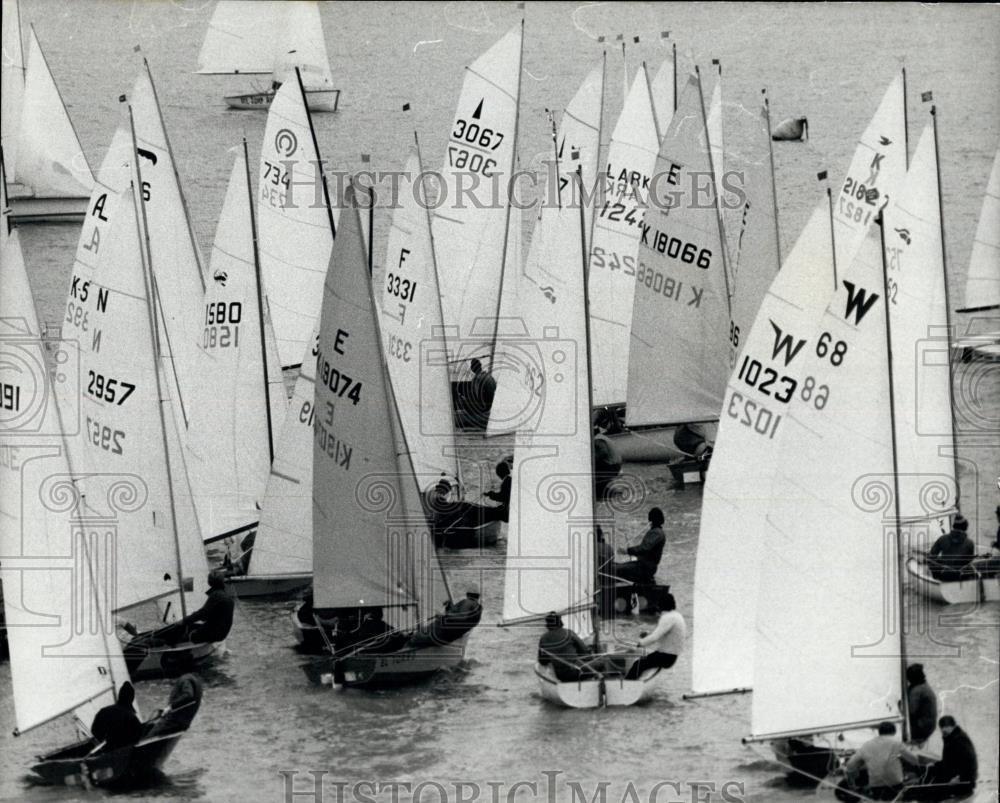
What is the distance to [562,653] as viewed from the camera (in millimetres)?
24203

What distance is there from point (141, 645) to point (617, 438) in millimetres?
9089

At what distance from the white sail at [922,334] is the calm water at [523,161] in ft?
5.14

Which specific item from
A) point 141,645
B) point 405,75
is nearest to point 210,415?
point 141,645

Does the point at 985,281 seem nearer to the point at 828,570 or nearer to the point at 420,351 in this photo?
the point at 420,351

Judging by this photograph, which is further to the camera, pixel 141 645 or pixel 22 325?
pixel 141 645

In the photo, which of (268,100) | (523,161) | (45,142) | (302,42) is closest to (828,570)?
(45,142)

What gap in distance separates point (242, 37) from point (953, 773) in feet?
110

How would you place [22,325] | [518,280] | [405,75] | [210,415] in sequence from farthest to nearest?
[405,75] < [518,280] < [210,415] < [22,325]

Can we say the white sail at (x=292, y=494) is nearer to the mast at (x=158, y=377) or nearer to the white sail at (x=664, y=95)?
the mast at (x=158, y=377)

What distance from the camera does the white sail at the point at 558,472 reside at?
2509cm

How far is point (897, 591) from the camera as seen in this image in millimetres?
21938

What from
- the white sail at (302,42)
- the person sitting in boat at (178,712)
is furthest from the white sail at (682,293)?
the white sail at (302,42)

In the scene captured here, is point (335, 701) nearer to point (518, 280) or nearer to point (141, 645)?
point (141, 645)

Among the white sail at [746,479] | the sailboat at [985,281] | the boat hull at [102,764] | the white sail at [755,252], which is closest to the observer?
the boat hull at [102,764]
